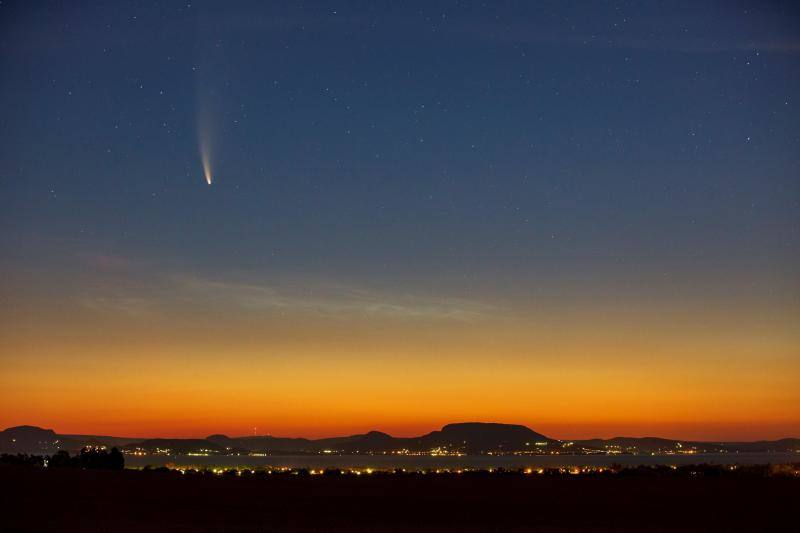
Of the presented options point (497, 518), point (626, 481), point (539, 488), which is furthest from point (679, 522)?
point (626, 481)

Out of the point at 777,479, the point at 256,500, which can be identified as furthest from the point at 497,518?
the point at 777,479

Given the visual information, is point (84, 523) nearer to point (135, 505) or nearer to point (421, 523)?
point (135, 505)

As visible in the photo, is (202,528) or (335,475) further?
(335,475)

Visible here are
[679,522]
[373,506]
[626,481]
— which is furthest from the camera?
[626,481]

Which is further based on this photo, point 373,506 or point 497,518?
point 373,506

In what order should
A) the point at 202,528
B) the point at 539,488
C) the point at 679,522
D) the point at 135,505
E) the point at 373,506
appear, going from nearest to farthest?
the point at 202,528
the point at 679,522
the point at 135,505
the point at 373,506
the point at 539,488

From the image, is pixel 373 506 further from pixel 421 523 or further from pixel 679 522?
pixel 679 522
